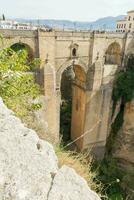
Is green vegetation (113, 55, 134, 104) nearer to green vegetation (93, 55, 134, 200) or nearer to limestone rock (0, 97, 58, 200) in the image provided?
green vegetation (93, 55, 134, 200)

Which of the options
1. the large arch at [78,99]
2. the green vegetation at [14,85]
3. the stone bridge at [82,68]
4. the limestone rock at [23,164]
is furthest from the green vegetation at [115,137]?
the limestone rock at [23,164]

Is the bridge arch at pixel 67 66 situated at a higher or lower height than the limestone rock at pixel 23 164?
lower

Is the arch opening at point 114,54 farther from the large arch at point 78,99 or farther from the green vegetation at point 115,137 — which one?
the large arch at point 78,99

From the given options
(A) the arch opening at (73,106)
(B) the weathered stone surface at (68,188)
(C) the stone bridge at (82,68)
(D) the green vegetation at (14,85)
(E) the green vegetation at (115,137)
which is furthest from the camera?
(A) the arch opening at (73,106)

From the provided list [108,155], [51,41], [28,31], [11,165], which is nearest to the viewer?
[11,165]

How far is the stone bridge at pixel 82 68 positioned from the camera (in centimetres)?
1207

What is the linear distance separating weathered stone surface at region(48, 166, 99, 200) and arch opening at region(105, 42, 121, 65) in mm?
14998

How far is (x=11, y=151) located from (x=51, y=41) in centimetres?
1064

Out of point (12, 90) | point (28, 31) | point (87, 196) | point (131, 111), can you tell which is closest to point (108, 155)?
point (131, 111)

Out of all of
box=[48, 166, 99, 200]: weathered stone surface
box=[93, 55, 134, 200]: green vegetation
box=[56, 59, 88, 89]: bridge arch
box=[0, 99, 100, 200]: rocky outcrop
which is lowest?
box=[93, 55, 134, 200]: green vegetation

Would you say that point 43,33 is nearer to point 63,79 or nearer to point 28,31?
point 28,31

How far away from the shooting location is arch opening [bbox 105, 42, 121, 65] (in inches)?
650

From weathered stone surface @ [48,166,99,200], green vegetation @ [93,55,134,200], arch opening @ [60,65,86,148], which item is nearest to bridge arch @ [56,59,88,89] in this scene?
arch opening @ [60,65,86,148]

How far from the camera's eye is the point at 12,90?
4.54 m
